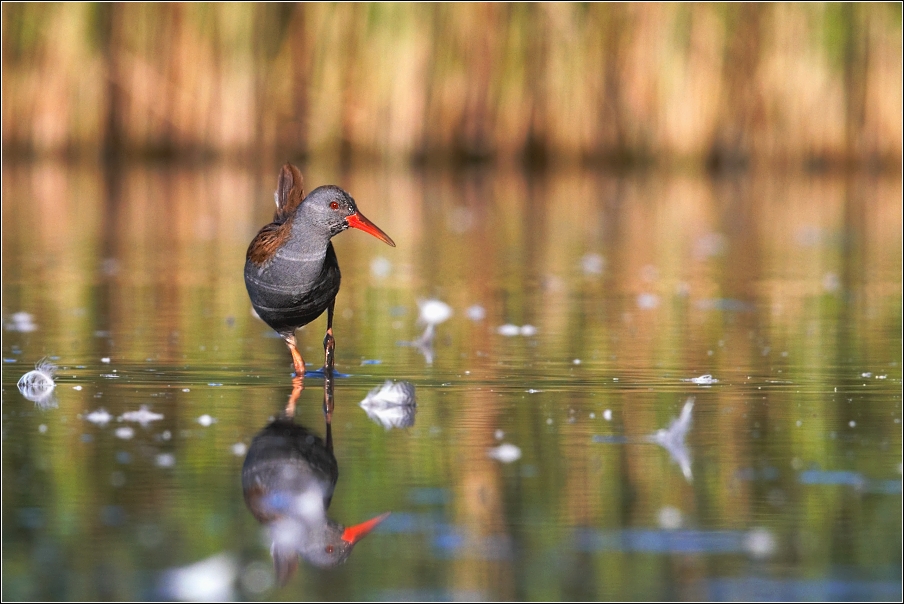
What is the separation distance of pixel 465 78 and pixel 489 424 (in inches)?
520

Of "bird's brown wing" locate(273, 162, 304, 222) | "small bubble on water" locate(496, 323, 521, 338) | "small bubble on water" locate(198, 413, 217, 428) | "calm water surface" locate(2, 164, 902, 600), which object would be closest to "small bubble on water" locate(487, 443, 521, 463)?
"calm water surface" locate(2, 164, 902, 600)

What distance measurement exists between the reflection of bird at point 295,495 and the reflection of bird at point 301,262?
0.91 metres

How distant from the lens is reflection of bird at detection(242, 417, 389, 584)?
297cm

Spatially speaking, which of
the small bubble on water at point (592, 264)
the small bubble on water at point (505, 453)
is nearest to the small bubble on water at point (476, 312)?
the small bubble on water at point (592, 264)

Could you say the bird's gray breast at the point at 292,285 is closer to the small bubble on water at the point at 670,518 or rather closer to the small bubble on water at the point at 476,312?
the small bubble on water at the point at 476,312

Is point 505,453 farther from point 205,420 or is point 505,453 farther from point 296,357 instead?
point 296,357

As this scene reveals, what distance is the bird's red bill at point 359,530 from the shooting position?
9.97ft

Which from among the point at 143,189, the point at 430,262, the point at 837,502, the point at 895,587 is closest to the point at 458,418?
the point at 837,502

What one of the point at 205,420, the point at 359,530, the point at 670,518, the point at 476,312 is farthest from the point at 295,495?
the point at 476,312

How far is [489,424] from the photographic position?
4.25 meters

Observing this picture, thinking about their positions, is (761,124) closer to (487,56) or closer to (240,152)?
(487,56)

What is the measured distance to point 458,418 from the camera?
4.34 metres

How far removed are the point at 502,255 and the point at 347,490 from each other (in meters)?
6.67

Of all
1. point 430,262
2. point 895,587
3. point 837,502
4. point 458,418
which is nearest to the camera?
point 895,587
